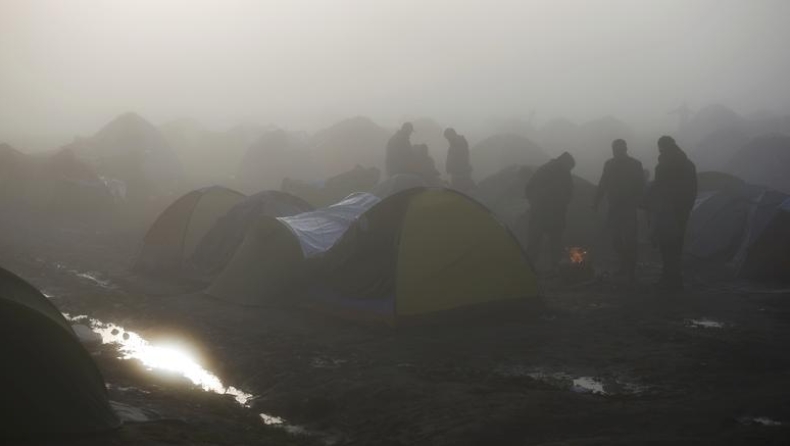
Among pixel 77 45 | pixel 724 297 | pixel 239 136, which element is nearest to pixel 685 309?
pixel 724 297

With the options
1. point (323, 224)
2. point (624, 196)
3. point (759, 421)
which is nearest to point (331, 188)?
point (323, 224)

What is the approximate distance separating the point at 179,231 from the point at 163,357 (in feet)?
21.1

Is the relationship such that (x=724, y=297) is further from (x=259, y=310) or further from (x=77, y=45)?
(x=77, y=45)

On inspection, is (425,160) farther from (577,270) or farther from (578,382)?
(578,382)

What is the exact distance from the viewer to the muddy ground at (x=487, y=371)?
6.50m

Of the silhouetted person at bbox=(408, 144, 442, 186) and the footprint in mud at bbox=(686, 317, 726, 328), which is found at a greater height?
the silhouetted person at bbox=(408, 144, 442, 186)

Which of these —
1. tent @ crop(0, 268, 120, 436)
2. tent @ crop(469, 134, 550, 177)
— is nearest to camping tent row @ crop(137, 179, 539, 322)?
tent @ crop(0, 268, 120, 436)

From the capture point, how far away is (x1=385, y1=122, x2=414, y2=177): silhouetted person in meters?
20.3

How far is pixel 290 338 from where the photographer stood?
10.2 m

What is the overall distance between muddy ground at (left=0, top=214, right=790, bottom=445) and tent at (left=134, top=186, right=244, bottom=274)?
2.00m

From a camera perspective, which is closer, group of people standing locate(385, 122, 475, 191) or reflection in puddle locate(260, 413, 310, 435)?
reflection in puddle locate(260, 413, 310, 435)

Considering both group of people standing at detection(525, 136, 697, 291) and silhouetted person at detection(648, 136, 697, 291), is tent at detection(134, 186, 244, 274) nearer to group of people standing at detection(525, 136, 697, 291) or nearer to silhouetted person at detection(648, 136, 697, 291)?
group of people standing at detection(525, 136, 697, 291)

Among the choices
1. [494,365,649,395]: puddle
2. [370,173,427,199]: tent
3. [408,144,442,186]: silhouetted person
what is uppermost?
[408,144,442,186]: silhouetted person

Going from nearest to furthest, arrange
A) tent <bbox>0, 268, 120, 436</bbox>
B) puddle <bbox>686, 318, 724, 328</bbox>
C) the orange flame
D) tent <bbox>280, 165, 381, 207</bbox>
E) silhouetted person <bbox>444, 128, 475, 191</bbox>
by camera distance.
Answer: tent <bbox>0, 268, 120, 436</bbox> → puddle <bbox>686, 318, 724, 328</bbox> → the orange flame → silhouetted person <bbox>444, 128, 475, 191</bbox> → tent <bbox>280, 165, 381, 207</bbox>
